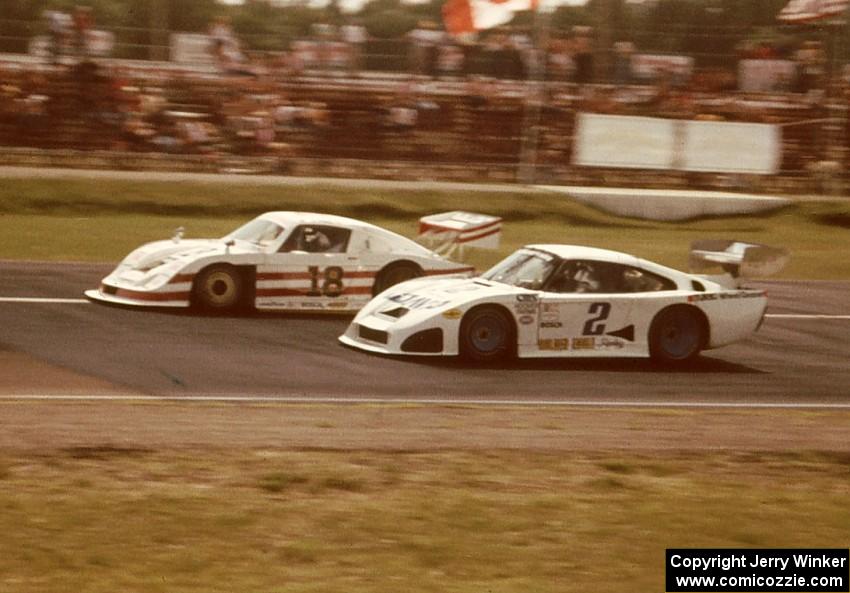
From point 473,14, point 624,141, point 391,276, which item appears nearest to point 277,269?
point 391,276

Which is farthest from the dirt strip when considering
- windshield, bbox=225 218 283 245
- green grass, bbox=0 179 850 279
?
green grass, bbox=0 179 850 279

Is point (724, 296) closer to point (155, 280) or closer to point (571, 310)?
point (571, 310)

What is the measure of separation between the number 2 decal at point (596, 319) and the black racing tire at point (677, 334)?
533 millimetres

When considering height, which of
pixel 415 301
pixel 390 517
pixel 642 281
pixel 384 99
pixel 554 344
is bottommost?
pixel 390 517

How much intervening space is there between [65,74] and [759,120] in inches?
539

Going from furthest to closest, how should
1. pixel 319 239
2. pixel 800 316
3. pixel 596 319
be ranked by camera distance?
pixel 800 316
pixel 319 239
pixel 596 319

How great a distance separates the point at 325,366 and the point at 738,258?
4.22 metres

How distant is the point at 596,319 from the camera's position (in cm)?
1310

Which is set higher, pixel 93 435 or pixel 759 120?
pixel 759 120

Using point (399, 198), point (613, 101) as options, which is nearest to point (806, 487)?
point (399, 198)

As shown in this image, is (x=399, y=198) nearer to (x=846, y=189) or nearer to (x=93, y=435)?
(x=846, y=189)

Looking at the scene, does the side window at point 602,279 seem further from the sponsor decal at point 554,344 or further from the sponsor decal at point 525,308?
the sponsor decal at point 554,344

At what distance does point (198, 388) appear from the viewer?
439 inches

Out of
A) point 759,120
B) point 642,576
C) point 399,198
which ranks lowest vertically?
point 642,576
